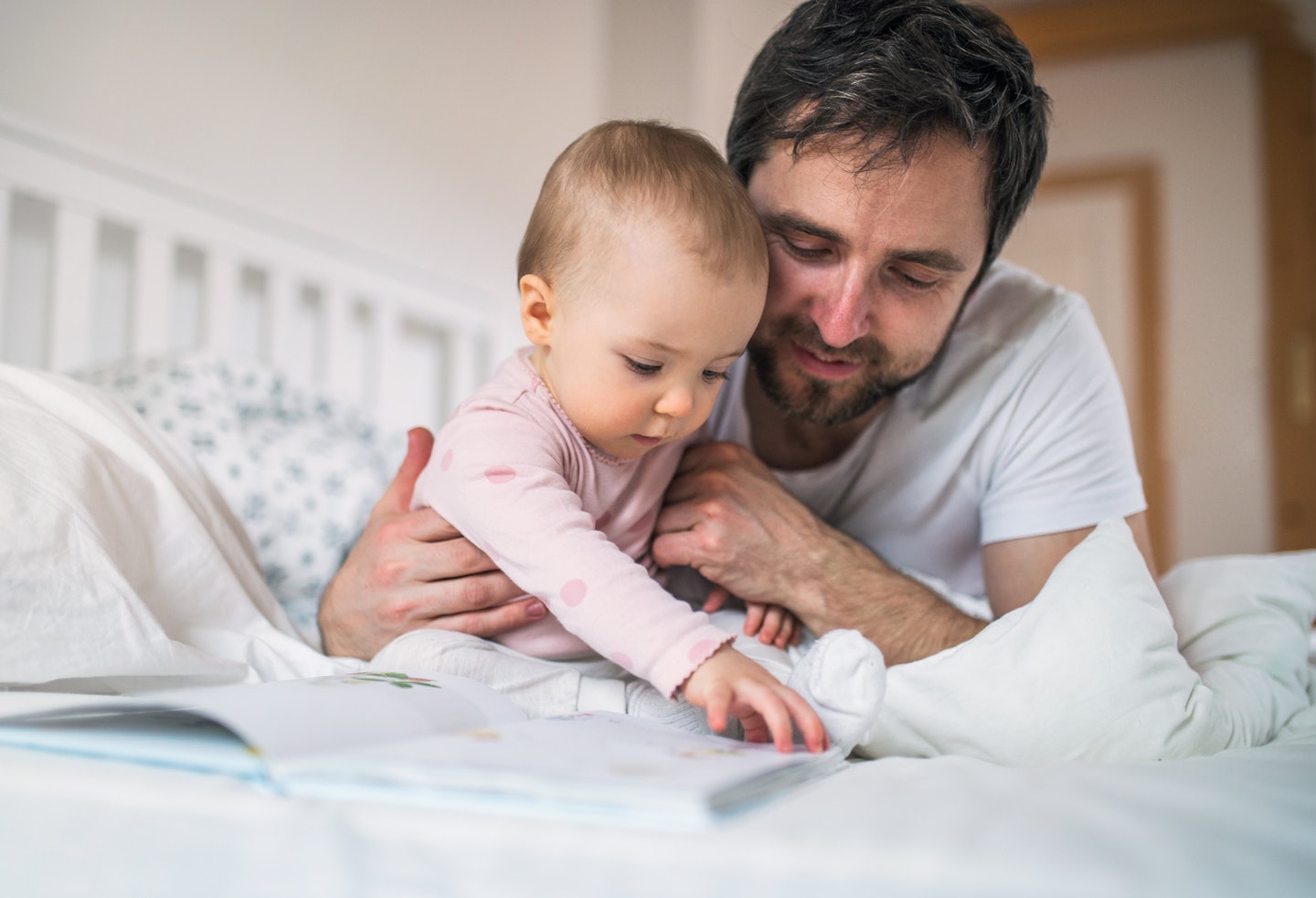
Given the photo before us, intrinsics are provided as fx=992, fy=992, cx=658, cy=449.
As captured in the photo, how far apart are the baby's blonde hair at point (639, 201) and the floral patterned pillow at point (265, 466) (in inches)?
16.9

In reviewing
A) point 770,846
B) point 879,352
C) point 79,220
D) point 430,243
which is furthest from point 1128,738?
point 430,243

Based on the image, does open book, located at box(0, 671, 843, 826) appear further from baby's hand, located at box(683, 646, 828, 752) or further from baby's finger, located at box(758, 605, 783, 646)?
baby's finger, located at box(758, 605, 783, 646)

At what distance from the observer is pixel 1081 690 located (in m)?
0.71

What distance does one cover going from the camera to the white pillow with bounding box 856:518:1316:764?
71 centimetres

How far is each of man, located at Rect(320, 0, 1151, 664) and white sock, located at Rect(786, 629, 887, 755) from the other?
0.32 m

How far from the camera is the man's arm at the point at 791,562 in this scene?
3.32 ft

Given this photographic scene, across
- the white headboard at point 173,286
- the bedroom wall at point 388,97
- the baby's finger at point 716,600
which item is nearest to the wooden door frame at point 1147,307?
the bedroom wall at point 388,97

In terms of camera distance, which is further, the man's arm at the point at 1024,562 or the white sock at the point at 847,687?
the man's arm at the point at 1024,562

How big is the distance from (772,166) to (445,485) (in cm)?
51

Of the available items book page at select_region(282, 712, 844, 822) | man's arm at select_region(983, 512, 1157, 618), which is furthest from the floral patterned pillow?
man's arm at select_region(983, 512, 1157, 618)

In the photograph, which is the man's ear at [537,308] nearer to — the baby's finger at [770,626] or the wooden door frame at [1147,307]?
the baby's finger at [770,626]

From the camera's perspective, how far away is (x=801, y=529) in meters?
1.05

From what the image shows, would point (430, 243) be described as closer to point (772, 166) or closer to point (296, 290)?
point (296, 290)

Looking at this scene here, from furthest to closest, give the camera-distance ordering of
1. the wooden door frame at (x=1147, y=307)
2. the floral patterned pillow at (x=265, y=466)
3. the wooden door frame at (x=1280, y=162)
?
the wooden door frame at (x=1147, y=307), the wooden door frame at (x=1280, y=162), the floral patterned pillow at (x=265, y=466)
